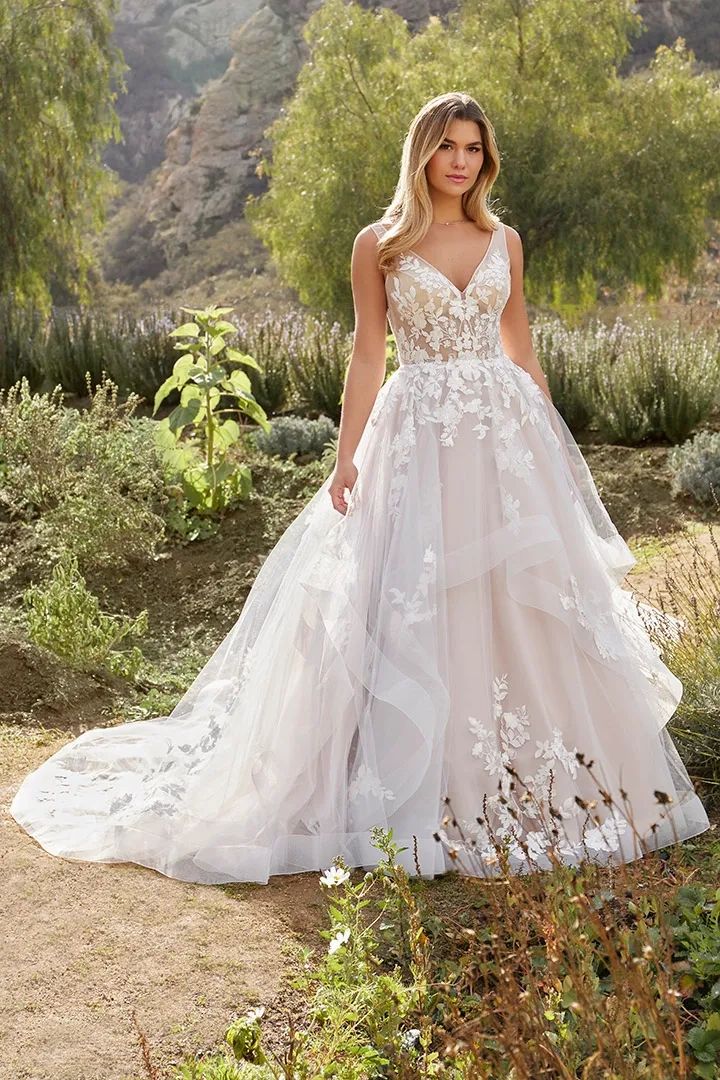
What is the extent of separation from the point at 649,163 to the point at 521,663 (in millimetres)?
18071

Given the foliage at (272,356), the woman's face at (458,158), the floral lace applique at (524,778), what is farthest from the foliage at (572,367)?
the floral lace applique at (524,778)

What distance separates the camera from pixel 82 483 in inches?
241

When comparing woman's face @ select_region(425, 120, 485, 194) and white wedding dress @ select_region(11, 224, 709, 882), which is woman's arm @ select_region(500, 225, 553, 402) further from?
woman's face @ select_region(425, 120, 485, 194)

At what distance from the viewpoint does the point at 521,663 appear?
122 inches

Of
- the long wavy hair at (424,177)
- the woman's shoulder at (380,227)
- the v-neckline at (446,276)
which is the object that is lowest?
the v-neckline at (446,276)

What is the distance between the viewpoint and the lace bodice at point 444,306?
10.9 ft

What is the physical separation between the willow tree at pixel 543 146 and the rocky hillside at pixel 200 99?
50.1 ft

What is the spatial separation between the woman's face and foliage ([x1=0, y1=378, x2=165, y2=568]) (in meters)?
3.20

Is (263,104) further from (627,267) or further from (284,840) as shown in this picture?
(284,840)

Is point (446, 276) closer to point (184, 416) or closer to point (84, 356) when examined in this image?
point (184, 416)

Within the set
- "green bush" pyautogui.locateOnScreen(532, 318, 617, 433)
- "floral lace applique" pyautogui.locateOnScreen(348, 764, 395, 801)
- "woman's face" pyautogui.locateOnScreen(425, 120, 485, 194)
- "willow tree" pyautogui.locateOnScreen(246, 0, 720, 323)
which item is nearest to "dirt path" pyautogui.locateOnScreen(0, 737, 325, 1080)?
"floral lace applique" pyautogui.locateOnScreen(348, 764, 395, 801)

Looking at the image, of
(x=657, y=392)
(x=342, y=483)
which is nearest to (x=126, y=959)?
(x=342, y=483)
